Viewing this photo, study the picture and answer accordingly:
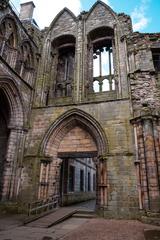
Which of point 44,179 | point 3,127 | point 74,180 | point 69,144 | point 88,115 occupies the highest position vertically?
point 88,115

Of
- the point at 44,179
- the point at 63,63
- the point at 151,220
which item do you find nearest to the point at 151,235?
the point at 151,220

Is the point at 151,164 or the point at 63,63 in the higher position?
the point at 63,63

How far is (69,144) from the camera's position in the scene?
28.6 feet

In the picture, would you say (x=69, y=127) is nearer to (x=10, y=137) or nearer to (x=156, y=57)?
(x=10, y=137)

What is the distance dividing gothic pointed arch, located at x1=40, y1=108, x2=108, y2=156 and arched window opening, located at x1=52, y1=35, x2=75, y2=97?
2.15 metres

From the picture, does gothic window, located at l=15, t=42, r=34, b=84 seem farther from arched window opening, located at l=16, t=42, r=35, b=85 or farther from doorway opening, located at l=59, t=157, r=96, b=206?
doorway opening, located at l=59, t=157, r=96, b=206

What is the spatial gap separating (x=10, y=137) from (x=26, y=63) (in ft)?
13.0

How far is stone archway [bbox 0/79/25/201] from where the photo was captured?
752 centimetres

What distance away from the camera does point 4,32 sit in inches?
313

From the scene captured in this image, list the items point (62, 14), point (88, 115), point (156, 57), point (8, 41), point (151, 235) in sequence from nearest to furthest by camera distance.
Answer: point (151, 235)
point (88, 115)
point (8, 41)
point (156, 57)
point (62, 14)

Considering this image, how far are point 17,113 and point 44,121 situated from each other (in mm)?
1242

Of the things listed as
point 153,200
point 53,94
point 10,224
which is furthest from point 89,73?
point 10,224

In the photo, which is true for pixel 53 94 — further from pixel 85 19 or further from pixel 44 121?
pixel 85 19

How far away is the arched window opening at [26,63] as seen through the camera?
29.6 feet
